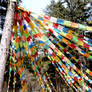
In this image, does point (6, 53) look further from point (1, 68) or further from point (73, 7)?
point (73, 7)

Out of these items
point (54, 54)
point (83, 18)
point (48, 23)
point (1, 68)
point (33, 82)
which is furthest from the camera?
point (33, 82)

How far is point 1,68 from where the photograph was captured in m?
2.05

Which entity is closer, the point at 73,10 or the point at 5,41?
the point at 5,41

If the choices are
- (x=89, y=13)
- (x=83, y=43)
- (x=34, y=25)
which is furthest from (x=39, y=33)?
(x=89, y=13)

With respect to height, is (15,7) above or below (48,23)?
above

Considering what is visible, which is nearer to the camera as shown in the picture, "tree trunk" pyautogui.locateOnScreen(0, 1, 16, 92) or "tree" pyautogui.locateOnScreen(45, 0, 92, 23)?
"tree trunk" pyautogui.locateOnScreen(0, 1, 16, 92)

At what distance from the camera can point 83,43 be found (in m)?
2.13

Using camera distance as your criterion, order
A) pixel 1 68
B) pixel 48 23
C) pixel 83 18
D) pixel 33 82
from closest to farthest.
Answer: pixel 1 68 → pixel 48 23 → pixel 83 18 → pixel 33 82

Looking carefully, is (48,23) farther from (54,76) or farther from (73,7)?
(54,76)

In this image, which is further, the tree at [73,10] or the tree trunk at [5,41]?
the tree at [73,10]

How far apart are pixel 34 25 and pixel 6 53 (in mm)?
871

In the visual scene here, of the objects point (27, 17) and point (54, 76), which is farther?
point (54, 76)

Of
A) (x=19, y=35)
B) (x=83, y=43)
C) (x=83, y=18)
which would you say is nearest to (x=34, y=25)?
(x=19, y=35)

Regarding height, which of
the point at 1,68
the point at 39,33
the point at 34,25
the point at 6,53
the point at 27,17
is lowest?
the point at 1,68
